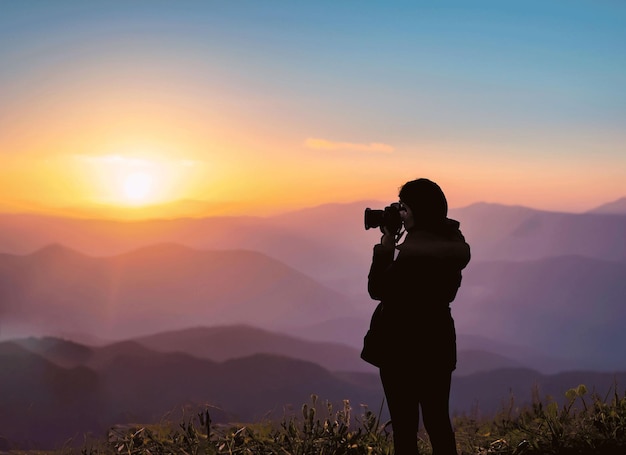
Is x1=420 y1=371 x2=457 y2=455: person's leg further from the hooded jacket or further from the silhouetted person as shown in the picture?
the hooded jacket

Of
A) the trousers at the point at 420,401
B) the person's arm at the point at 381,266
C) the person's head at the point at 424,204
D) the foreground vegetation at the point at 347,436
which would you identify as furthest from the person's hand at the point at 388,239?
the foreground vegetation at the point at 347,436

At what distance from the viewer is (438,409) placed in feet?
18.3

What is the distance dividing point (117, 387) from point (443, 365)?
90.6 metres

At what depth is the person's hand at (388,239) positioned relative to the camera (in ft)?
18.1

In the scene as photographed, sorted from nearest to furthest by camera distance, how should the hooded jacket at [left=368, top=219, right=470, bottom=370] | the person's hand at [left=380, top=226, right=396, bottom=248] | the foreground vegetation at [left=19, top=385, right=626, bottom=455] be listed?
the hooded jacket at [left=368, top=219, right=470, bottom=370] < the person's hand at [left=380, top=226, right=396, bottom=248] < the foreground vegetation at [left=19, top=385, right=626, bottom=455]

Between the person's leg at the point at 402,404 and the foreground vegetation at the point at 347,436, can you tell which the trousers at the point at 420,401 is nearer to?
the person's leg at the point at 402,404

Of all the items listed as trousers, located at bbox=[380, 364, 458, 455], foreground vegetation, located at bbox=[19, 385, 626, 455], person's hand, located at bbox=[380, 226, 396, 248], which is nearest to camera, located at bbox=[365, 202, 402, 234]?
person's hand, located at bbox=[380, 226, 396, 248]

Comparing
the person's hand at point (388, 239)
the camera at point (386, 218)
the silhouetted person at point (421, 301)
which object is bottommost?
the silhouetted person at point (421, 301)

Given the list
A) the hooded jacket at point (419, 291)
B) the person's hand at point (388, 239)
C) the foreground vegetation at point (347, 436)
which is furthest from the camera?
the foreground vegetation at point (347, 436)

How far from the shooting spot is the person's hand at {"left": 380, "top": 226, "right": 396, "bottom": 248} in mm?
5512

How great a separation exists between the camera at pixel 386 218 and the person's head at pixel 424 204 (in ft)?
0.23

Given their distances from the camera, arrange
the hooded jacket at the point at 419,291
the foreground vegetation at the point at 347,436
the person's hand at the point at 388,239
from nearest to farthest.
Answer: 1. the hooded jacket at the point at 419,291
2. the person's hand at the point at 388,239
3. the foreground vegetation at the point at 347,436

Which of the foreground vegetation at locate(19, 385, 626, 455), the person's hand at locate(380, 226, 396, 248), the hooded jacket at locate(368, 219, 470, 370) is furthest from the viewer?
the foreground vegetation at locate(19, 385, 626, 455)

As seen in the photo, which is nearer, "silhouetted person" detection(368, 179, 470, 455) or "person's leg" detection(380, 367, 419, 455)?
"silhouetted person" detection(368, 179, 470, 455)
